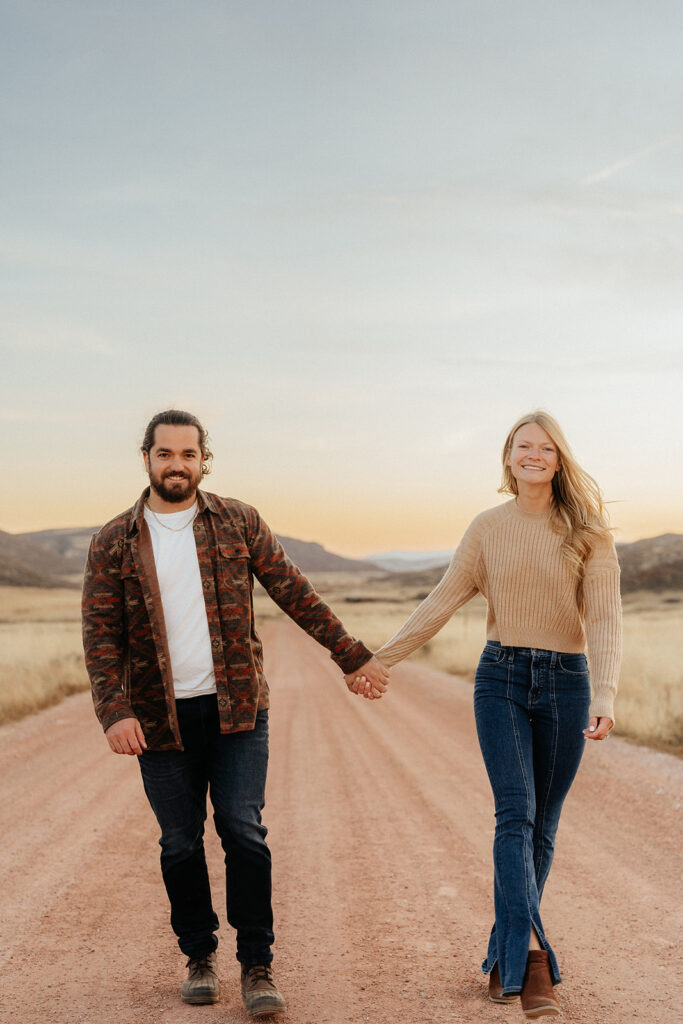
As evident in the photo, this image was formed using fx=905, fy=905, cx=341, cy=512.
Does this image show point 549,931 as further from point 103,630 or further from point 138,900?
point 103,630

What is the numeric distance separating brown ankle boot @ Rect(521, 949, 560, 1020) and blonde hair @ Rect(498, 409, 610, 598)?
4.34 feet

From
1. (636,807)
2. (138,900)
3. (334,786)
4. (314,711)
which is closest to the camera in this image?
(138,900)

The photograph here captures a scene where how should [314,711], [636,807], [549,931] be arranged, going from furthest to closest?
1. [314,711]
2. [636,807]
3. [549,931]

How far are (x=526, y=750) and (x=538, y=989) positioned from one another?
82cm

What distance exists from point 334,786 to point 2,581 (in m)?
117

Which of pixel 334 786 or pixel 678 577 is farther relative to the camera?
pixel 678 577

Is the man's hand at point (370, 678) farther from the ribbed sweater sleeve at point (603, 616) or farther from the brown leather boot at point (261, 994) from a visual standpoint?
the brown leather boot at point (261, 994)

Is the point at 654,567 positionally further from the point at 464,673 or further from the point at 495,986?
the point at 495,986

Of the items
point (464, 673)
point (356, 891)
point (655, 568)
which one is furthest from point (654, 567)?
point (356, 891)

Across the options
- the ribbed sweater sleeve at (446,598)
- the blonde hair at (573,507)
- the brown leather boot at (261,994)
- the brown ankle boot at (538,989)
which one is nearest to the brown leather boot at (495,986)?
the brown ankle boot at (538,989)

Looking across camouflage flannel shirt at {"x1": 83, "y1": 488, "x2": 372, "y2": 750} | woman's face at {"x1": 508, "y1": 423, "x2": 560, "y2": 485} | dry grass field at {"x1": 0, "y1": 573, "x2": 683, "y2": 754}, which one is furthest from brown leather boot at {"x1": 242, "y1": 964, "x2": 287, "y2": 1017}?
dry grass field at {"x1": 0, "y1": 573, "x2": 683, "y2": 754}

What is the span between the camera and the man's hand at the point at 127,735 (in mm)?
3498

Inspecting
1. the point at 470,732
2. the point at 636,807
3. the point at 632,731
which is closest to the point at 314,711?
the point at 470,732

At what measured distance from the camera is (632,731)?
1120 centimetres
